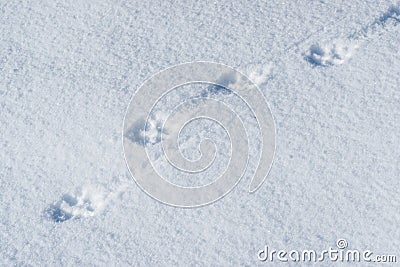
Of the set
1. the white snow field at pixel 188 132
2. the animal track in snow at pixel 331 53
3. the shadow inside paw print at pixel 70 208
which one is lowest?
the shadow inside paw print at pixel 70 208

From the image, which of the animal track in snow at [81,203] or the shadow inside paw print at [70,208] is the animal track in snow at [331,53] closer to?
the animal track in snow at [81,203]

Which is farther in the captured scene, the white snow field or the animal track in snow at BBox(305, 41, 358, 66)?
the animal track in snow at BBox(305, 41, 358, 66)

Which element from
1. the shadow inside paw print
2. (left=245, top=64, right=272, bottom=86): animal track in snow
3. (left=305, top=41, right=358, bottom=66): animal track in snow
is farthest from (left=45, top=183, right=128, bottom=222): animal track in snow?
(left=305, top=41, right=358, bottom=66): animal track in snow

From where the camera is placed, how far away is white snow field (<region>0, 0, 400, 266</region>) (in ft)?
5.91

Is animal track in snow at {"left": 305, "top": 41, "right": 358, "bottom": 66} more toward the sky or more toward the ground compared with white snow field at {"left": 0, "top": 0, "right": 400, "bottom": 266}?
more toward the sky

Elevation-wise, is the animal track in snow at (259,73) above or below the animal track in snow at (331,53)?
below

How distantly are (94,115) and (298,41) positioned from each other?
0.93 m

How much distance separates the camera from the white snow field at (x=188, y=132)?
5.91 ft

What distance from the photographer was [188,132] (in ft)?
6.20

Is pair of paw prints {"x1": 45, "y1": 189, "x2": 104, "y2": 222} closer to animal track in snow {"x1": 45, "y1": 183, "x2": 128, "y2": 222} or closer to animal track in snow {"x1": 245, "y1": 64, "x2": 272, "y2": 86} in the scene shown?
animal track in snow {"x1": 45, "y1": 183, "x2": 128, "y2": 222}

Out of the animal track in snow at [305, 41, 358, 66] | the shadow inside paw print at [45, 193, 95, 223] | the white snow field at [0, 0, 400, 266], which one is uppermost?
the animal track in snow at [305, 41, 358, 66]

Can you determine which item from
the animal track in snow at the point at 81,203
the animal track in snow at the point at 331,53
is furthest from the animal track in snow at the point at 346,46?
the animal track in snow at the point at 81,203

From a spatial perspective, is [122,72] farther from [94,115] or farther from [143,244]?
[143,244]

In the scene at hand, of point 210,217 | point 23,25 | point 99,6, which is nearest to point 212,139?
point 210,217
